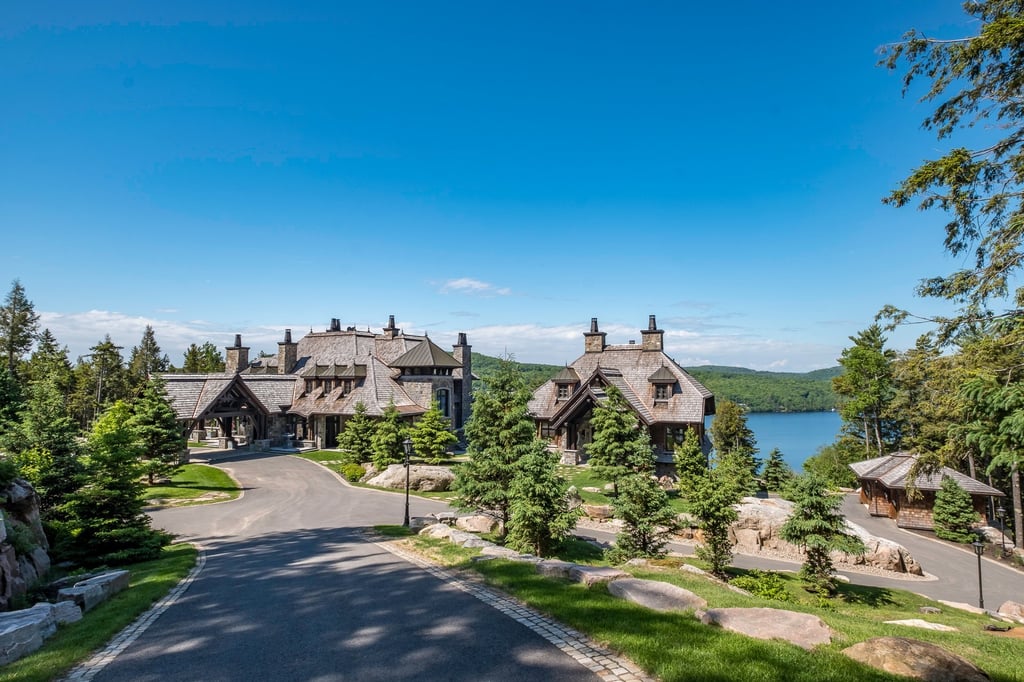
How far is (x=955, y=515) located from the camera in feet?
83.7

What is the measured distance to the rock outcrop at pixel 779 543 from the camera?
20.5 m

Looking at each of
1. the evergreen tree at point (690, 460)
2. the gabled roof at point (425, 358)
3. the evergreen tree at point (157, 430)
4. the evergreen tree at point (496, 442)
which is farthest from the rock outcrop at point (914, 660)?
the gabled roof at point (425, 358)

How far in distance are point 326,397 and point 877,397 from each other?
151 feet

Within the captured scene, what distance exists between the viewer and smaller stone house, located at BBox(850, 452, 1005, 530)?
26750mm

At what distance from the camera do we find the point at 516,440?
18812mm

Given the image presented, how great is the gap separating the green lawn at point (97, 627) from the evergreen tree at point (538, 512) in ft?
29.3

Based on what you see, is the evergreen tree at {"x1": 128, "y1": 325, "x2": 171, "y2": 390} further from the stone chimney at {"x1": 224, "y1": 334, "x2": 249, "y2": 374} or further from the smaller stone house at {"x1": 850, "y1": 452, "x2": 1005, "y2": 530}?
the smaller stone house at {"x1": 850, "y1": 452, "x2": 1005, "y2": 530}

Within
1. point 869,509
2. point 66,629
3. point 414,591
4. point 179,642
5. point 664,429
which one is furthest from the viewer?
point 664,429

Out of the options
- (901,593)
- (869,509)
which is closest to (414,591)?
(901,593)

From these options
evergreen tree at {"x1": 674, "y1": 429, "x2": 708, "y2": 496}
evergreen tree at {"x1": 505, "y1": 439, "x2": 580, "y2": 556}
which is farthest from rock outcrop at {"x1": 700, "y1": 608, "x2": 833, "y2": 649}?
evergreen tree at {"x1": 674, "y1": 429, "x2": 708, "y2": 496}

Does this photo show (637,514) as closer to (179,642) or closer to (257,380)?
(179,642)

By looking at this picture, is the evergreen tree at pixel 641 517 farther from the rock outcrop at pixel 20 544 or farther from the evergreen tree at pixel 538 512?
the rock outcrop at pixel 20 544

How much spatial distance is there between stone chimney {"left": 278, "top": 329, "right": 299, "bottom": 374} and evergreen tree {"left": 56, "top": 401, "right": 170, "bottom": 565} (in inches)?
1373

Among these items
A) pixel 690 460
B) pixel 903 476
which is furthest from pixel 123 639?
pixel 903 476
